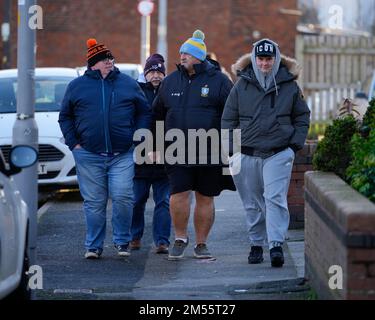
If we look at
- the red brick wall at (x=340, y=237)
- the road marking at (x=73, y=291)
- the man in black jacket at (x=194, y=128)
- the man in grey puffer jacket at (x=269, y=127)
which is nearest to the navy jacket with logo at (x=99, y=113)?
the man in black jacket at (x=194, y=128)

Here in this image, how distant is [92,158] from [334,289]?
13.6ft

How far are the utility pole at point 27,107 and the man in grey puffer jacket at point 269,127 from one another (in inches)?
77.6

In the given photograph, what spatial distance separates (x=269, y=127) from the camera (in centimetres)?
1049

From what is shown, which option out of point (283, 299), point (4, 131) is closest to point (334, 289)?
point (283, 299)

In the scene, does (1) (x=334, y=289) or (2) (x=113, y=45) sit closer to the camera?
(1) (x=334, y=289)

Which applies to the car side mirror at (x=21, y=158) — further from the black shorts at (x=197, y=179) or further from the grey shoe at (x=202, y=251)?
the grey shoe at (x=202, y=251)

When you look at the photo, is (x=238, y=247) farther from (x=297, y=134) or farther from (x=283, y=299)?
(x=283, y=299)

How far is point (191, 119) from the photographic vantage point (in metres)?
11.0

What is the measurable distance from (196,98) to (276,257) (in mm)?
1679

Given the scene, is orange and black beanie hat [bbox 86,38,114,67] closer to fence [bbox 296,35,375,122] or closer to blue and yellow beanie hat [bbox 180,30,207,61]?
blue and yellow beanie hat [bbox 180,30,207,61]

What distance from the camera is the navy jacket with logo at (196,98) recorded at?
11031 millimetres
